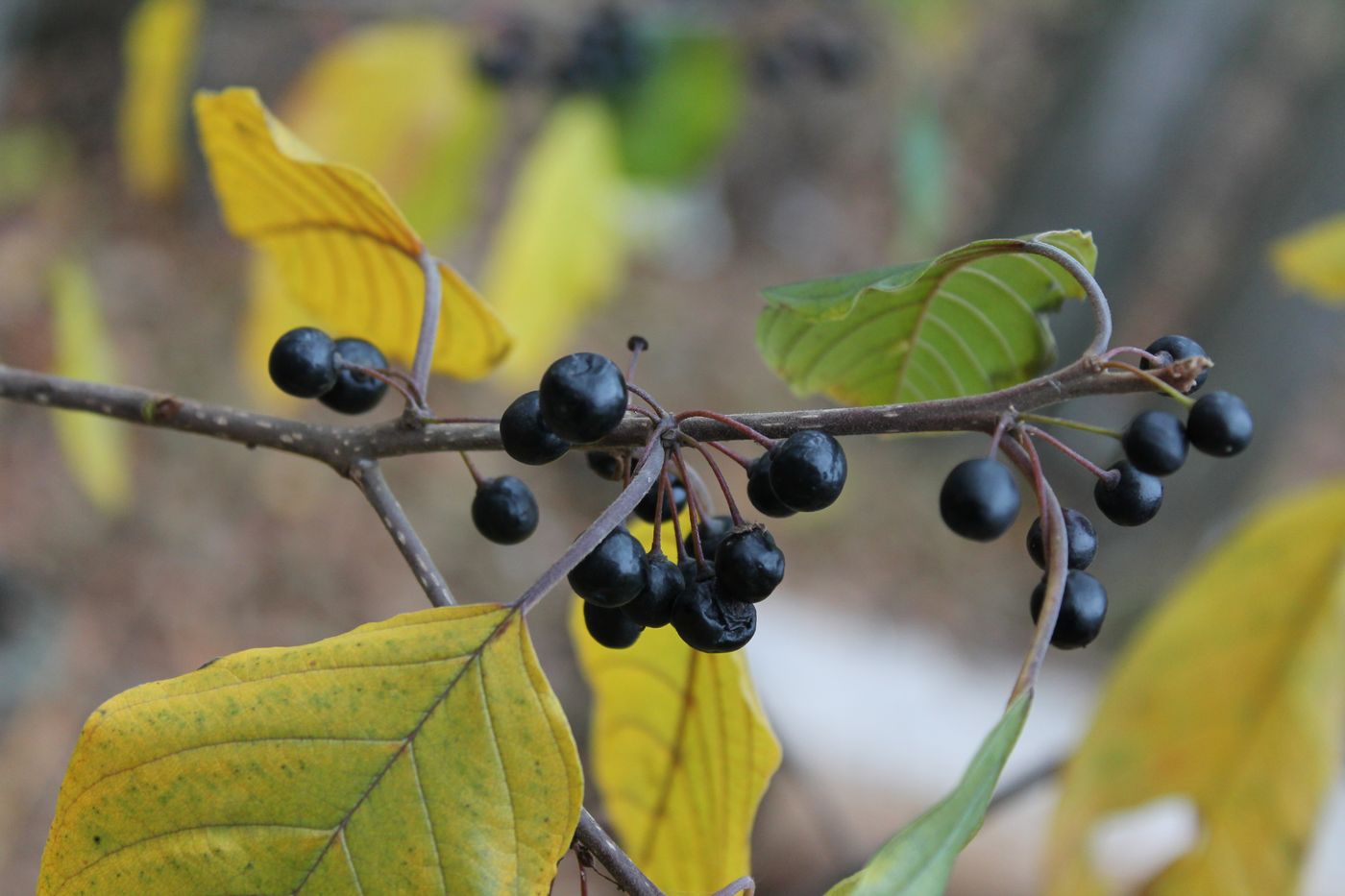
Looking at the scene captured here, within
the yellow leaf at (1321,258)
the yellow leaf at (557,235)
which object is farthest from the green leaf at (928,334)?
the yellow leaf at (557,235)

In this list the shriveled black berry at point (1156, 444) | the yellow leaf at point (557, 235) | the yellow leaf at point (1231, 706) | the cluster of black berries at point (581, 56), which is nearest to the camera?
the shriveled black berry at point (1156, 444)

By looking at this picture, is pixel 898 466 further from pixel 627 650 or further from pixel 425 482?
pixel 627 650

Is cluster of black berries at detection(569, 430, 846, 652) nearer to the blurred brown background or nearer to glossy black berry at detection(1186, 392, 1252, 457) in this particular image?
glossy black berry at detection(1186, 392, 1252, 457)

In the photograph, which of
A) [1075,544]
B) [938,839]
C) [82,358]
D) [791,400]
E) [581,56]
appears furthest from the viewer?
[791,400]

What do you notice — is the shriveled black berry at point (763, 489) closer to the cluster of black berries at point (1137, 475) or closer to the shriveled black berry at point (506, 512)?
the cluster of black berries at point (1137, 475)

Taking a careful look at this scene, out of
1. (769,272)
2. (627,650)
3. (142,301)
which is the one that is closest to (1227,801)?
(627,650)

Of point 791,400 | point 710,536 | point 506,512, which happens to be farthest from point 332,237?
point 791,400

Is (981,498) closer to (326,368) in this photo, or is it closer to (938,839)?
(938,839)
